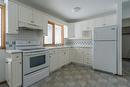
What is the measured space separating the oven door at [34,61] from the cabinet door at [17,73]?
12 cm

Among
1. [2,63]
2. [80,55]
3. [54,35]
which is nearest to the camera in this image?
[2,63]

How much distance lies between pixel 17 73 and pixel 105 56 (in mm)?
2766

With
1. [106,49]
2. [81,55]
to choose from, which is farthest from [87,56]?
[106,49]

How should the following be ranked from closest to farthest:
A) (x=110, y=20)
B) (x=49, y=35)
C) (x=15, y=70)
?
(x=15, y=70)
(x=110, y=20)
(x=49, y=35)

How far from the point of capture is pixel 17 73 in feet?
6.64

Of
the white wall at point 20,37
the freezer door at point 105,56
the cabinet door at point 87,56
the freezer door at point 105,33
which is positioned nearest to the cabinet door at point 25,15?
the white wall at point 20,37

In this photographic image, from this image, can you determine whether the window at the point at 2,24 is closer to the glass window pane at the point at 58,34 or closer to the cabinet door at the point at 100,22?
the glass window pane at the point at 58,34

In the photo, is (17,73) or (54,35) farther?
(54,35)

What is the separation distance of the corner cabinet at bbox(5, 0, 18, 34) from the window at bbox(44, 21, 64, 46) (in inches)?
63.0

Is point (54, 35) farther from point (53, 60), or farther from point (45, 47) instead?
point (53, 60)

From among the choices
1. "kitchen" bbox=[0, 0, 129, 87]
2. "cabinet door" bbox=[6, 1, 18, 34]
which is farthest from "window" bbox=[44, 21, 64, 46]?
"cabinet door" bbox=[6, 1, 18, 34]

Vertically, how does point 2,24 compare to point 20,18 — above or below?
below

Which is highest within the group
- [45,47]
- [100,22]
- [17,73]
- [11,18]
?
[100,22]

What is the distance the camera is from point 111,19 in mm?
3697
